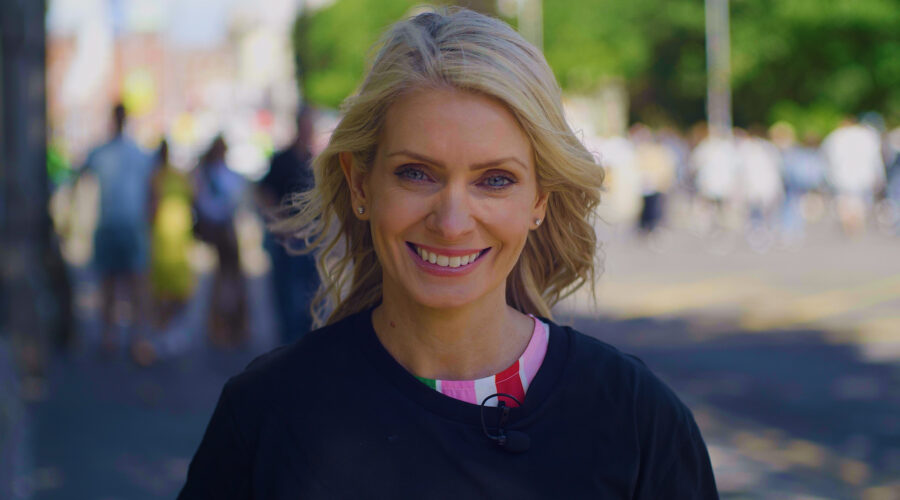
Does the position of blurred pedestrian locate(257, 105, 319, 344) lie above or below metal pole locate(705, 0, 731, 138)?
below

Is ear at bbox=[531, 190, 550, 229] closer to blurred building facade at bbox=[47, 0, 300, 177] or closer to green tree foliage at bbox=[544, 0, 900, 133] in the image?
blurred building facade at bbox=[47, 0, 300, 177]

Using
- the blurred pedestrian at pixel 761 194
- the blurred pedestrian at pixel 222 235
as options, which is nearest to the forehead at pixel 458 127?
the blurred pedestrian at pixel 222 235

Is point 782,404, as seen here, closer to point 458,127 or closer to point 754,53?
point 458,127

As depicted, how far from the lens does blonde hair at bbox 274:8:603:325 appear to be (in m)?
2.17

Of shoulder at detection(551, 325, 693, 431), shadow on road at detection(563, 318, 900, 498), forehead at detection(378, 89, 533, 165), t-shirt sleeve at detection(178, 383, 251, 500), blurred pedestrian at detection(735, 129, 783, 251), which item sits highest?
blurred pedestrian at detection(735, 129, 783, 251)

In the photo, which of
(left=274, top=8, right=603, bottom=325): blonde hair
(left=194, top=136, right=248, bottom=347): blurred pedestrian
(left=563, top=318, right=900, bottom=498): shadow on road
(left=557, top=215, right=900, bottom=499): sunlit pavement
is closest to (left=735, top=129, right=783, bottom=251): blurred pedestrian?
(left=557, top=215, right=900, bottom=499): sunlit pavement

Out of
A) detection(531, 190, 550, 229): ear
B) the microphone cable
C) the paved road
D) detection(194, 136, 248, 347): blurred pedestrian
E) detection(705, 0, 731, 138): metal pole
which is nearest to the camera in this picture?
the microphone cable

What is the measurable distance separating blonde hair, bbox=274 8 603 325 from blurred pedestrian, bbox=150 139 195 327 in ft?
26.7

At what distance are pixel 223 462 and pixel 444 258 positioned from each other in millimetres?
512

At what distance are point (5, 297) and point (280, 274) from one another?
2100 mm

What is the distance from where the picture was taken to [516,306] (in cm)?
259

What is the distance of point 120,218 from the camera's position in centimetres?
1052

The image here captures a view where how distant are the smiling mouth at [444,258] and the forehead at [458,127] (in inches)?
6.8

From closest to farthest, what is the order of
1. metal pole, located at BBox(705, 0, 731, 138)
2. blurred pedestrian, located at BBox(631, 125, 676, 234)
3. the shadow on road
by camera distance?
1. the shadow on road
2. blurred pedestrian, located at BBox(631, 125, 676, 234)
3. metal pole, located at BBox(705, 0, 731, 138)
